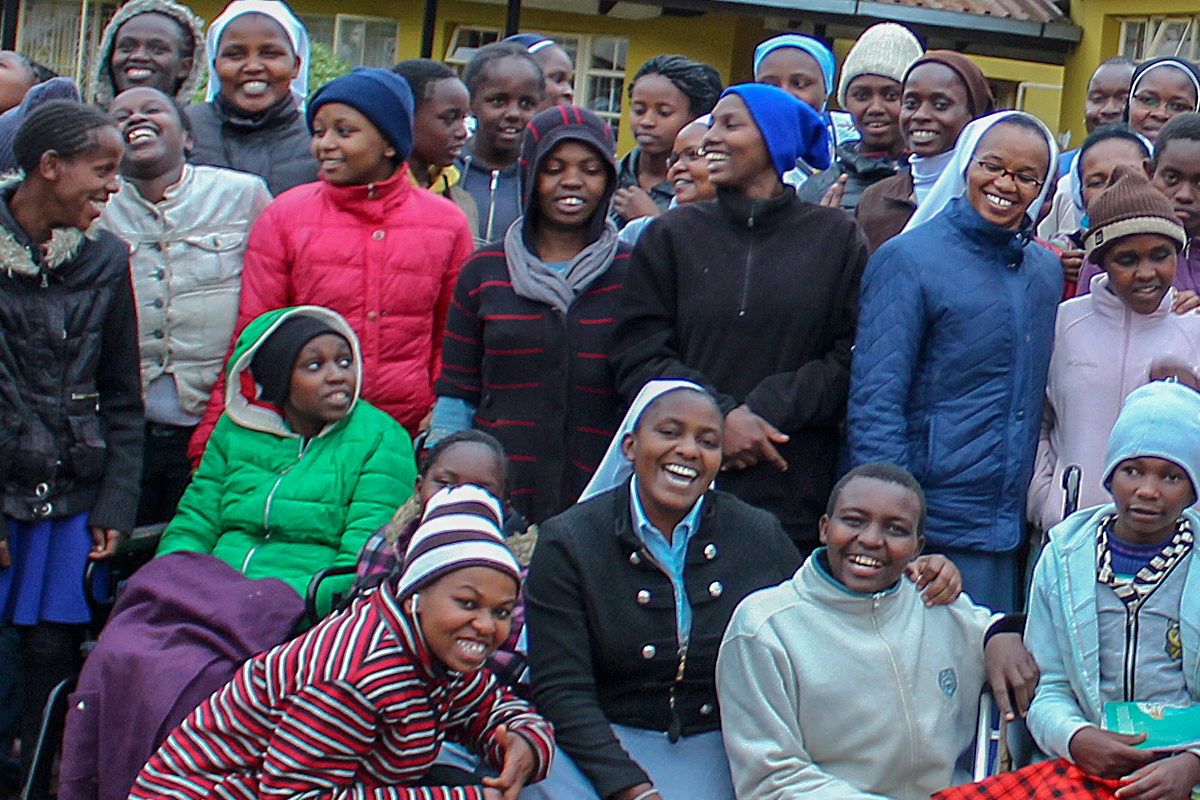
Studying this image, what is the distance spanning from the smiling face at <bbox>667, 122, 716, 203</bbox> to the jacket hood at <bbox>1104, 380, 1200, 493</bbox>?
194 cm

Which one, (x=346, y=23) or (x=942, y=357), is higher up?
(x=346, y=23)

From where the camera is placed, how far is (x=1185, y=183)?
5133mm

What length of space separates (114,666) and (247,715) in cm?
86

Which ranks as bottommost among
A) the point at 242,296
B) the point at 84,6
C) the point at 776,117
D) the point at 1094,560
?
the point at 1094,560

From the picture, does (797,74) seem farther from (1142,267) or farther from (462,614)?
(462,614)

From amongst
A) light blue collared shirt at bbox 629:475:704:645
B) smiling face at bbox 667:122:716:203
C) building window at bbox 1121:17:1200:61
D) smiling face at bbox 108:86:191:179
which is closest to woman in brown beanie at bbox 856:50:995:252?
smiling face at bbox 667:122:716:203

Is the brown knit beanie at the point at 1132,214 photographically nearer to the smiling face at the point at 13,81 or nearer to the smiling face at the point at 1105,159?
the smiling face at the point at 1105,159

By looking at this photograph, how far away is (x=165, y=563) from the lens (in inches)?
185

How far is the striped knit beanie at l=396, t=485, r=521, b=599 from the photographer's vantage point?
12.2 ft

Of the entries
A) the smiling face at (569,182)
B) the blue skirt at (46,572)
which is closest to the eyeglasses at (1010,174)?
the smiling face at (569,182)

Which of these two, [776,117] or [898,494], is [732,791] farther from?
[776,117]

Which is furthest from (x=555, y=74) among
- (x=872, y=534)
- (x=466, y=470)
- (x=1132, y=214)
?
(x=872, y=534)

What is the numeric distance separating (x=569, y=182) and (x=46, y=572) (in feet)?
6.90

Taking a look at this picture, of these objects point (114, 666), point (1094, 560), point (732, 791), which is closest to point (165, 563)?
point (114, 666)
